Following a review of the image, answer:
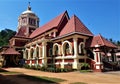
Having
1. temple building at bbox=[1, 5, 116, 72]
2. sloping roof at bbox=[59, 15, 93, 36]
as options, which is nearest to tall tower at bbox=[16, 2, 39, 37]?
temple building at bbox=[1, 5, 116, 72]

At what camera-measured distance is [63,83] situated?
32.6 feet

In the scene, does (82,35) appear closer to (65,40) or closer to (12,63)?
(65,40)

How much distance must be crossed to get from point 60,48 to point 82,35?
14.9 ft

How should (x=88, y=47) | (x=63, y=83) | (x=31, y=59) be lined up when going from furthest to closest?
1. (x=31, y=59)
2. (x=88, y=47)
3. (x=63, y=83)

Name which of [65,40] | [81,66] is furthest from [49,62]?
[81,66]

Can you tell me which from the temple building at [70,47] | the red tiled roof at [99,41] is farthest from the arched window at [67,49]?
the red tiled roof at [99,41]

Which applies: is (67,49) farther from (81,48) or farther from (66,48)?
(81,48)

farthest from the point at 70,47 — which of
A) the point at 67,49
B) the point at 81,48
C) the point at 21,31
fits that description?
the point at 21,31

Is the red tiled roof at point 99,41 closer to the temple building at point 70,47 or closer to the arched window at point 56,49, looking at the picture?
the temple building at point 70,47

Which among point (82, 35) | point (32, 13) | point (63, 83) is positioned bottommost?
point (63, 83)

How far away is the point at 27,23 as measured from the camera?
43.9m

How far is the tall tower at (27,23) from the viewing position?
4339 cm

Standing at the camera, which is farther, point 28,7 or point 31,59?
point 28,7

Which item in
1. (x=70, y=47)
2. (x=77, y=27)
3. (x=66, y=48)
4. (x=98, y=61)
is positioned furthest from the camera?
(x=66, y=48)
